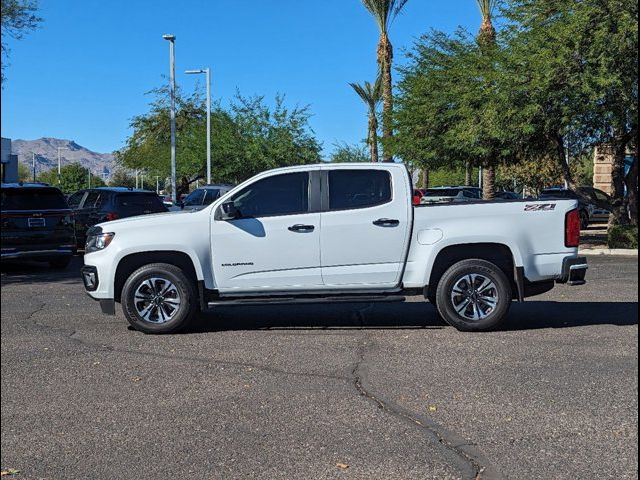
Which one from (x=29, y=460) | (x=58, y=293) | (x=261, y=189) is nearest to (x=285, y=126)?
(x=58, y=293)

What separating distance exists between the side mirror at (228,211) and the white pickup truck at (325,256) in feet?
0.04

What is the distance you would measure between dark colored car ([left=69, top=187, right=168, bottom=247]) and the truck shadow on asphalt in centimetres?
769

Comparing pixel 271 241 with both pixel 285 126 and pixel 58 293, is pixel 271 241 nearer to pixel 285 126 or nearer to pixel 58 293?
pixel 58 293

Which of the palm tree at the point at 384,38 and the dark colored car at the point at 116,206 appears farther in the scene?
the palm tree at the point at 384,38

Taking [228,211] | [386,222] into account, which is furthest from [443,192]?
[228,211]

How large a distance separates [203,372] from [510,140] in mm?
15828

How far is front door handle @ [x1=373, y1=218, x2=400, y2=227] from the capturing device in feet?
26.5

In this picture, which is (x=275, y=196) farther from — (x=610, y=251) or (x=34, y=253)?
(x=610, y=251)

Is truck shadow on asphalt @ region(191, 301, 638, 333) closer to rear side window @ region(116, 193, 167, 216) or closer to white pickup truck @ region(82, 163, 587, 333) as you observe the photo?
white pickup truck @ region(82, 163, 587, 333)

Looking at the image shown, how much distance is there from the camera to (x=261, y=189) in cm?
830

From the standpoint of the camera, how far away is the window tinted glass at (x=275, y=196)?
8.20 m

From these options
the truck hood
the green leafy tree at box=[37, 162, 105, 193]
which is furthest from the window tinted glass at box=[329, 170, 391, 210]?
the green leafy tree at box=[37, 162, 105, 193]

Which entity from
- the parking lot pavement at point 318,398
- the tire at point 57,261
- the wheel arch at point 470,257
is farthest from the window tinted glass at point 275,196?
the tire at point 57,261

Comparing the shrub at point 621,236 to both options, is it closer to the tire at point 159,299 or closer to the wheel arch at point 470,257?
the wheel arch at point 470,257
